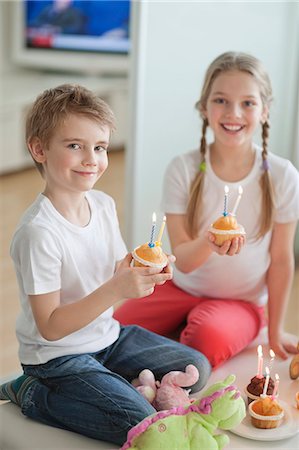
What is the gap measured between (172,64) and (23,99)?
1755 millimetres

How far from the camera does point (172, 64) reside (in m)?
2.58

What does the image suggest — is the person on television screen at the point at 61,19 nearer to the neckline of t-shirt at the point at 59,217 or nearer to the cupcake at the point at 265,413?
the neckline of t-shirt at the point at 59,217

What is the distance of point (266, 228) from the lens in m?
1.86

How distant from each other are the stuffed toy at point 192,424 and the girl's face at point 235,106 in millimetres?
680

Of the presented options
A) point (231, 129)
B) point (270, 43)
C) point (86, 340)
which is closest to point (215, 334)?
point (86, 340)

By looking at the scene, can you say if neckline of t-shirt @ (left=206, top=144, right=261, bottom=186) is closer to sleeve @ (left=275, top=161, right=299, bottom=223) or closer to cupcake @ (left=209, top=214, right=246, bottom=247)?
sleeve @ (left=275, top=161, right=299, bottom=223)

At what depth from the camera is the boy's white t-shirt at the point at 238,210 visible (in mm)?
1857

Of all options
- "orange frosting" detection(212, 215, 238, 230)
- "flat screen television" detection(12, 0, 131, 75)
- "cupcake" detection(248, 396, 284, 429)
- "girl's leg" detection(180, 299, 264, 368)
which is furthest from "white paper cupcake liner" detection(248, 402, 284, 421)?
"flat screen television" detection(12, 0, 131, 75)

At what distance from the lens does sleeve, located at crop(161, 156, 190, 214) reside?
1869 mm

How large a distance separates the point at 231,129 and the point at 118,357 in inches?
23.6

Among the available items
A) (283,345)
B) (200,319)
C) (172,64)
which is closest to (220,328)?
(200,319)

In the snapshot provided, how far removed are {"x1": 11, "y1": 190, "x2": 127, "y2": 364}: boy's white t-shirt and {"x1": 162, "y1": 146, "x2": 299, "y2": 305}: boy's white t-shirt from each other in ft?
1.05

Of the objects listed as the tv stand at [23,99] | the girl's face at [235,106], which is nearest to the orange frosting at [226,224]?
the girl's face at [235,106]

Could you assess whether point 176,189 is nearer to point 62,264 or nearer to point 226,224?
point 226,224
